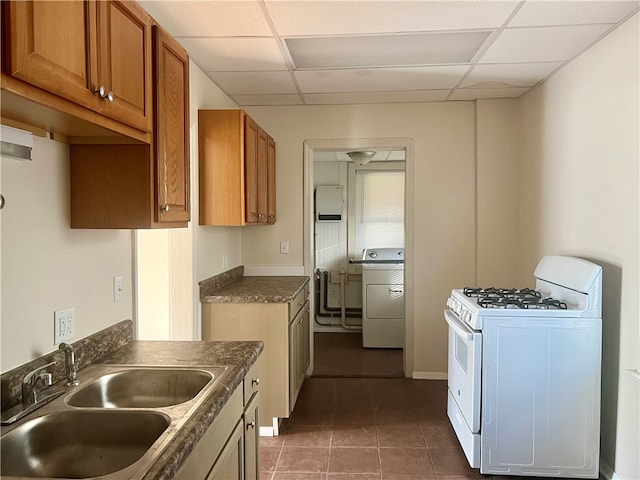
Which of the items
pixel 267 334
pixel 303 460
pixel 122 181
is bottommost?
pixel 303 460

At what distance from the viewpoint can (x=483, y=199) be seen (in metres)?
3.93

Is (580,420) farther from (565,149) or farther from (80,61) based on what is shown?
(80,61)

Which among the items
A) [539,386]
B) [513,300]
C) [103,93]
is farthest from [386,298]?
[103,93]

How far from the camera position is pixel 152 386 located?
5.35ft

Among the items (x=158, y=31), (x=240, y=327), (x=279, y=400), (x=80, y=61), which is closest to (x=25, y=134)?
(x=80, y=61)

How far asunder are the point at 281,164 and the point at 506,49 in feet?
6.67

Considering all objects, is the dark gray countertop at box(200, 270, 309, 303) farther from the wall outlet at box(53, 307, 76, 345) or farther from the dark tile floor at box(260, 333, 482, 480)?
the wall outlet at box(53, 307, 76, 345)

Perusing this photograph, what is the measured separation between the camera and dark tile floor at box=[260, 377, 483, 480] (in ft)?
8.50

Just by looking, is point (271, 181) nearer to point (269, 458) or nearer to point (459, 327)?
point (459, 327)

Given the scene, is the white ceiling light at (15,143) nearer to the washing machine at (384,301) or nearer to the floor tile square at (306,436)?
the floor tile square at (306,436)

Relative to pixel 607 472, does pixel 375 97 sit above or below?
above

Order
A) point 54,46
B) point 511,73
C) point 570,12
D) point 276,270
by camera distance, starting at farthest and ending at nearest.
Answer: point 276,270 → point 511,73 → point 570,12 → point 54,46

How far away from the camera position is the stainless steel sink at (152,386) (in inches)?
62.4

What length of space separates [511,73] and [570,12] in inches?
38.6
